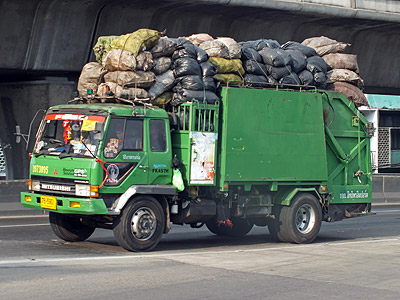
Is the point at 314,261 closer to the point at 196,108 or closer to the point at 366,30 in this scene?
the point at 196,108

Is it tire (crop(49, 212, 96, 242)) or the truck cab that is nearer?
the truck cab

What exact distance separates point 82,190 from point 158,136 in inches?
62.1

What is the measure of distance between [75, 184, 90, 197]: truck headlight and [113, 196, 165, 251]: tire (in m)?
0.66

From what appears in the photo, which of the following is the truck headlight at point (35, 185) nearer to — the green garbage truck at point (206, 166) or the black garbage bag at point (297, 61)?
the green garbage truck at point (206, 166)

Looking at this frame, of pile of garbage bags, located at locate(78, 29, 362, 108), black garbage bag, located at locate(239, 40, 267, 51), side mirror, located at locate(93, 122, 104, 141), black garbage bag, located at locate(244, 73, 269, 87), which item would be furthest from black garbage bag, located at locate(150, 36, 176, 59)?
black garbage bag, located at locate(239, 40, 267, 51)

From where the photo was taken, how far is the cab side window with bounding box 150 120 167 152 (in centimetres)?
1266

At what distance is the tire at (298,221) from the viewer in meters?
14.3

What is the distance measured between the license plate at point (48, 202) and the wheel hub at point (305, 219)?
4.64 metres

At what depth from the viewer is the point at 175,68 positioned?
13.3 m

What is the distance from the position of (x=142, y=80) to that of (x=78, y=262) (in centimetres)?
334

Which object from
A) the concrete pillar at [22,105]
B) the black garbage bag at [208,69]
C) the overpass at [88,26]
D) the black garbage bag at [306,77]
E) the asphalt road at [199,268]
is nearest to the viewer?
the asphalt road at [199,268]

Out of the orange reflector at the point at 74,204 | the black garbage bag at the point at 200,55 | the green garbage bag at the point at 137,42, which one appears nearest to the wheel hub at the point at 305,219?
the black garbage bag at the point at 200,55

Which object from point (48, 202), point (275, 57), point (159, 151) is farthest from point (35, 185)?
point (275, 57)

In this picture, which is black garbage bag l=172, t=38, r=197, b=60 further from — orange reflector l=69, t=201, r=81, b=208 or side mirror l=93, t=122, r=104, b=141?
orange reflector l=69, t=201, r=81, b=208
